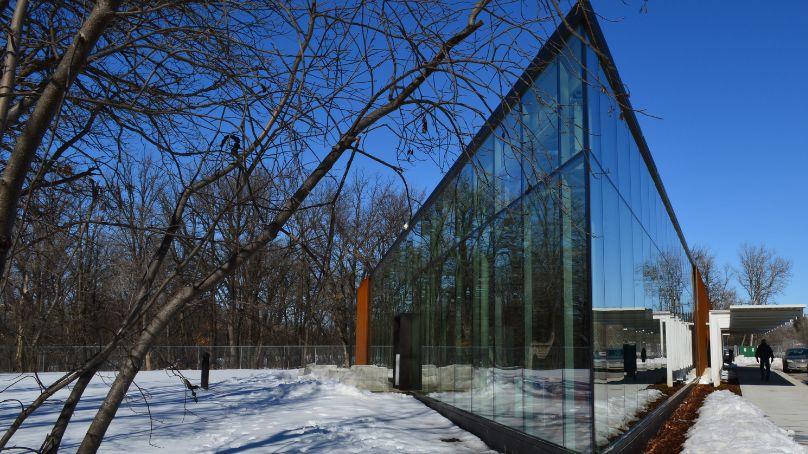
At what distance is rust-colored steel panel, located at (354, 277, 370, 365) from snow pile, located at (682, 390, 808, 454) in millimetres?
13692

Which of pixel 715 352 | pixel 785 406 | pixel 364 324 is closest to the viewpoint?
pixel 785 406

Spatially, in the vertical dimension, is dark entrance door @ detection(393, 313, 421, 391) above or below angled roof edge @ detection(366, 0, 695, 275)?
below

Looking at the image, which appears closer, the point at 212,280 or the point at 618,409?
the point at 212,280

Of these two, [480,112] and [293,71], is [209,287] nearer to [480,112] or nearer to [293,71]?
[293,71]

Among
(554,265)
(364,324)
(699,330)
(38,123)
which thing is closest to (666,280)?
(554,265)

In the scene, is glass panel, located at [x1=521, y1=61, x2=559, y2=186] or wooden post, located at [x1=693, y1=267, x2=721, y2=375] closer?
glass panel, located at [x1=521, y1=61, x2=559, y2=186]

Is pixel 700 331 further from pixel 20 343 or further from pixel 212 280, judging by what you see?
pixel 212 280

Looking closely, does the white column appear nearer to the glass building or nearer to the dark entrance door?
the glass building

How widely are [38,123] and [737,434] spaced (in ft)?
32.7

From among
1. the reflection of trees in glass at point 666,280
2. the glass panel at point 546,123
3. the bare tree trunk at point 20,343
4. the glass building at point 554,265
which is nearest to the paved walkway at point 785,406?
the glass building at point 554,265

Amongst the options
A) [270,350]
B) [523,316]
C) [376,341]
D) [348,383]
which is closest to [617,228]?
[523,316]

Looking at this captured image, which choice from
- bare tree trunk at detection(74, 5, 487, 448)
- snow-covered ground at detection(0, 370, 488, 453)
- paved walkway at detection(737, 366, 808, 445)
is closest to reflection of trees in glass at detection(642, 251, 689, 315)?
paved walkway at detection(737, 366, 808, 445)

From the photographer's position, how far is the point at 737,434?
9.98m

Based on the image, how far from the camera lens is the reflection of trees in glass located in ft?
42.9
